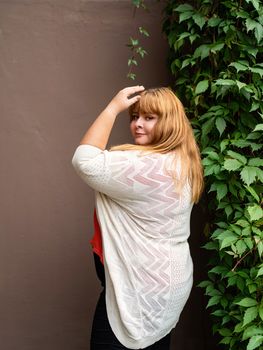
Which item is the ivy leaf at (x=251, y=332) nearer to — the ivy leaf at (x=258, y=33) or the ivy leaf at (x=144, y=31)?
the ivy leaf at (x=258, y=33)

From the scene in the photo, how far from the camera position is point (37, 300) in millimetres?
2656

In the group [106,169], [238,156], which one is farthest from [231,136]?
[106,169]

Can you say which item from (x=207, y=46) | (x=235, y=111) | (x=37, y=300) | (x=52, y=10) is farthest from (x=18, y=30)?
(x=37, y=300)

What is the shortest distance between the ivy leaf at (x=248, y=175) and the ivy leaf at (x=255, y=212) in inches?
4.0

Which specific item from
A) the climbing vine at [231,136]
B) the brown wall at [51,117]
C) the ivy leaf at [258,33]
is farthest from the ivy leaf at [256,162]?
the brown wall at [51,117]

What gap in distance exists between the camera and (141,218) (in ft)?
5.83

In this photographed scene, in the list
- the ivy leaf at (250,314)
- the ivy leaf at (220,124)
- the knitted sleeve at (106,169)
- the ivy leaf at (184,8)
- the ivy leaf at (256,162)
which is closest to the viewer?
the knitted sleeve at (106,169)

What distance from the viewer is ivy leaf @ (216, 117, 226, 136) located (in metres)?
2.16

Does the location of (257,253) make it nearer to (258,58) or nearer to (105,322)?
(105,322)

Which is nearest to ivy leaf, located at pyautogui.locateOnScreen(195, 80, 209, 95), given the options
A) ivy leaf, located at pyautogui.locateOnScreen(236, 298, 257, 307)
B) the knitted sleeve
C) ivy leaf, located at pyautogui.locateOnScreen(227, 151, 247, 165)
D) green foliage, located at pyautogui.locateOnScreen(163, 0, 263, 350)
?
green foliage, located at pyautogui.locateOnScreen(163, 0, 263, 350)

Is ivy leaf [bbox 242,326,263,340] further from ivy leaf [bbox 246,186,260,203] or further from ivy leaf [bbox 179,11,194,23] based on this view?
A: ivy leaf [bbox 179,11,194,23]

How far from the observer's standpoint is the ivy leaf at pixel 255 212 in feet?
6.43

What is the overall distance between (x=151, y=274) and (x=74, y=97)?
118 centimetres

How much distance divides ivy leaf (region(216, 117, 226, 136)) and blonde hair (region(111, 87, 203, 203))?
300 millimetres
